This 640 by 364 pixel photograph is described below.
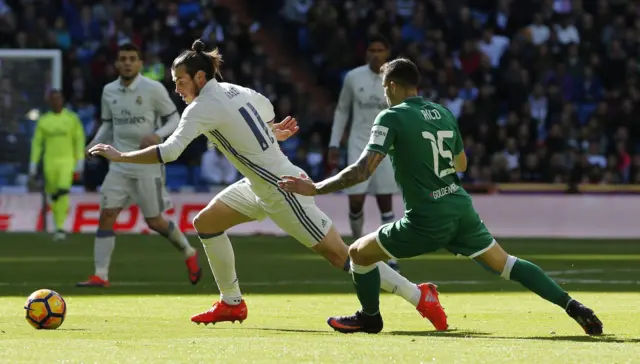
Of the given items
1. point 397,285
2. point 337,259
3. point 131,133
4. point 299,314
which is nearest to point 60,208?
point 131,133

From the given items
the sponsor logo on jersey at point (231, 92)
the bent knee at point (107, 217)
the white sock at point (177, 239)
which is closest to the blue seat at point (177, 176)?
the white sock at point (177, 239)

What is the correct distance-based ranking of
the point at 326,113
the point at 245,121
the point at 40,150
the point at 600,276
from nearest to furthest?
the point at 245,121 → the point at 600,276 → the point at 40,150 → the point at 326,113

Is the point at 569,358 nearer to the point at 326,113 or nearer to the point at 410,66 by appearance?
the point at 410,66

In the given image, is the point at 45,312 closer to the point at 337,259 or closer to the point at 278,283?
the point at 337,259

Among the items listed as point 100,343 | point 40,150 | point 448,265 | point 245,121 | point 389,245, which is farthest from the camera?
point 40,150

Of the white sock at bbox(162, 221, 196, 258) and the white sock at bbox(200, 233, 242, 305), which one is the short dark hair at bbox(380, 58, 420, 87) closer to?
the white sock at bbox(200, 233, 242, 305)

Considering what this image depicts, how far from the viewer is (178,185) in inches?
1014

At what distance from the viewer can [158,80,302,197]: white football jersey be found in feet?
32.1

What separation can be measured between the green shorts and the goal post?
18.2 metres

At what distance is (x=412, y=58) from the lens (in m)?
28.5

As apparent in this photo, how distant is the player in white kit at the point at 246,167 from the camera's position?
32.0 ft

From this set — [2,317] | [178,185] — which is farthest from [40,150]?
[2,317]

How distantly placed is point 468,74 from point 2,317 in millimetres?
19356

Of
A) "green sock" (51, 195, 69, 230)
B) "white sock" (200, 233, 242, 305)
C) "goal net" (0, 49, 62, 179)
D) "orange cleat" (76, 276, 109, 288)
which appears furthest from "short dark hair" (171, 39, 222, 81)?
"goal net" (0, 49, 62, 179)
